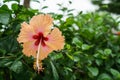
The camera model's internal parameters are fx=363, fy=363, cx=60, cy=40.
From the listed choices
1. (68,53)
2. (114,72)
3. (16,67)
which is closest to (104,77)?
(114,72)

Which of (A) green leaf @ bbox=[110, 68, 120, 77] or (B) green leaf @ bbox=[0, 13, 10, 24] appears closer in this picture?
(B) green leaf @ bbox=[0, 13, 10, 24]

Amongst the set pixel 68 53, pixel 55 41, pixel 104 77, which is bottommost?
pixel 104 77

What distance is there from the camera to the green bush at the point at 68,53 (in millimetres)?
1162

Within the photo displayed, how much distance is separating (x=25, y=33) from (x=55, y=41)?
0.28ft

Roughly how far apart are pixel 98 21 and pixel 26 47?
0.96m

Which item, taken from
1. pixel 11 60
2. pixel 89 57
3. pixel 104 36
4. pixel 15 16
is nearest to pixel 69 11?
pixel 104 36

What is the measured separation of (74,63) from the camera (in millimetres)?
1378

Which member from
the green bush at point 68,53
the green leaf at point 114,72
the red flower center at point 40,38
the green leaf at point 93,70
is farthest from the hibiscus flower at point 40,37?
the green leaf at point 114,72

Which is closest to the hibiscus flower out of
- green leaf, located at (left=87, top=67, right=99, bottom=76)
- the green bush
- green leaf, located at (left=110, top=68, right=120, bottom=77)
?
the green bush

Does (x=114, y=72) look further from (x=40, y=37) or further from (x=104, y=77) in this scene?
(x=40, y=37)

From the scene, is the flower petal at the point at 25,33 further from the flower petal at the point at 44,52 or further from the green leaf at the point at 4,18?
the green leaf at the point at 4,18

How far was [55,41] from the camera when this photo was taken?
1.02 metres

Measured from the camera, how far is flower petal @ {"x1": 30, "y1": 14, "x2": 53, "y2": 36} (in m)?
1.01

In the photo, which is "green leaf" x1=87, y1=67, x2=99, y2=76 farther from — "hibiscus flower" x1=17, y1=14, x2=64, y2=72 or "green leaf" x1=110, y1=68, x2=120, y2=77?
"hibiscus flower" x1=17, y1=14, x2=64, y2=72
